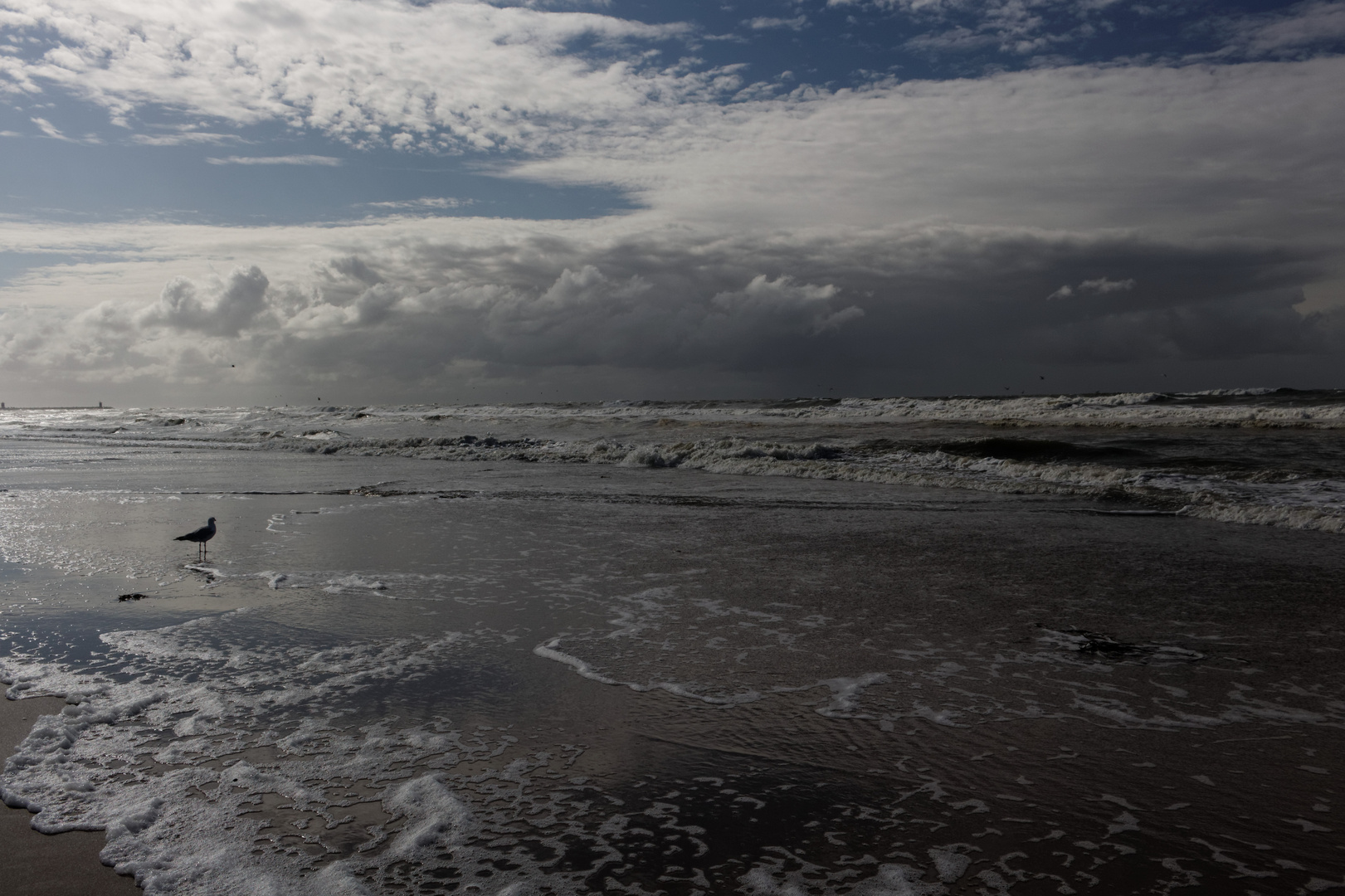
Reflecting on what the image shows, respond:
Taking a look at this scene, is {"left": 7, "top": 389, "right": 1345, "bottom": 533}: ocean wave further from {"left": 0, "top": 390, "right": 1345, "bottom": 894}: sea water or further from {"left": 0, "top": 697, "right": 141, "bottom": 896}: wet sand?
{"left": 0, "top": 697, "right": 141, "bottom": 896}: wet sand

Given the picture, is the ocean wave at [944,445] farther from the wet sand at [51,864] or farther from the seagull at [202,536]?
the wet sand at [51,864]

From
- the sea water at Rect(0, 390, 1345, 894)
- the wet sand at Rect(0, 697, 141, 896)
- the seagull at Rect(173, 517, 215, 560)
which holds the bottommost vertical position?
the wet sand at Rect(0, 697, 141, 896)

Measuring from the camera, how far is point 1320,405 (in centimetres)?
3241

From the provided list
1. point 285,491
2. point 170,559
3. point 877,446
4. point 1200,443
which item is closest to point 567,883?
point 170,559

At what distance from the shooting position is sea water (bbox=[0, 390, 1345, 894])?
3.31m

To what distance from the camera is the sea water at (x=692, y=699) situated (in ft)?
10.9

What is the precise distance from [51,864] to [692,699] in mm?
3094

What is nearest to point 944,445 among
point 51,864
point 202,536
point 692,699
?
point 202,536

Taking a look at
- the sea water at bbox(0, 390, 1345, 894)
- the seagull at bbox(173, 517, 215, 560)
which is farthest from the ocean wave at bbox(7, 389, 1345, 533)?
the seagull at bbox(173, 517, 215, 560)

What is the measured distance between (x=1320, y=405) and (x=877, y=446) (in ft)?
67.6

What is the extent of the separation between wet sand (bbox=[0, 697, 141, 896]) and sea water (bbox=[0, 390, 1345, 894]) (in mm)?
71

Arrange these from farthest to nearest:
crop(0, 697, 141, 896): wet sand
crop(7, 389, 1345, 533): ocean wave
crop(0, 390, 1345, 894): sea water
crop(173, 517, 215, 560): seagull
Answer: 1. crop(7, 389, 1345, 533): ocean wave
2. crop(173, 517, 215, 560): seagull
3. crop(0, 390, 1345, 894): sea water
4. crop(0, 697, 141, 896): wet sand

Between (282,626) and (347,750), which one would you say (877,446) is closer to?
(282,626)

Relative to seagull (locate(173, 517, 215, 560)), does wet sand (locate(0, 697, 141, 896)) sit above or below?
below
